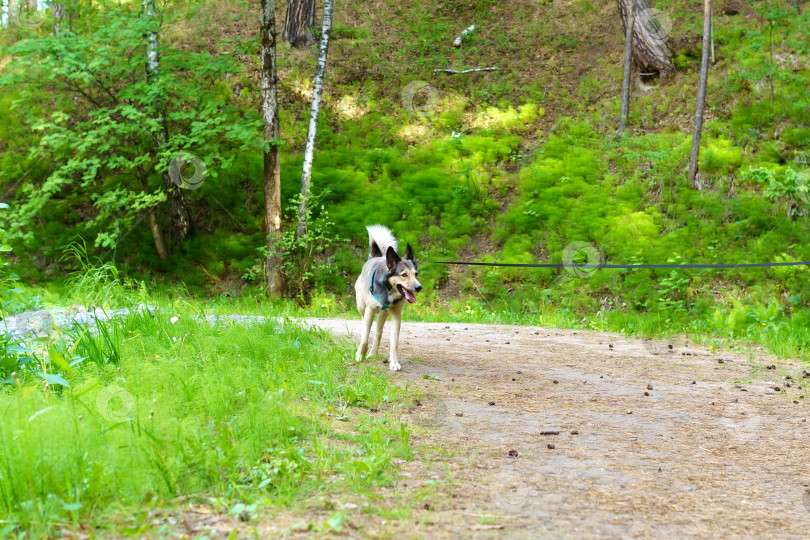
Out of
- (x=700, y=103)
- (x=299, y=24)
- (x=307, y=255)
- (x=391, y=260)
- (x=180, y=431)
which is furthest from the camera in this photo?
(x=299, y=24)

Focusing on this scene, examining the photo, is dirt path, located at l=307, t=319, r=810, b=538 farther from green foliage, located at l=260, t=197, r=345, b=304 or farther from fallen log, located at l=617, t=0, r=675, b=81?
fallen log, located at l=617, t=0, r=675, b=81

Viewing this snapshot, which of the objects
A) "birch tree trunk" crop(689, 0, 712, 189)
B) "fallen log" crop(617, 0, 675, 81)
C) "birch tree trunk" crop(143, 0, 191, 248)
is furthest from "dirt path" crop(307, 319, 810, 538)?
"fallen log" crop(617, 0, 675, 81)

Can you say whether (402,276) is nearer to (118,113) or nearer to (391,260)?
(391,260)

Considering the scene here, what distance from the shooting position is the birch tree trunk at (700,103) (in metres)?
13.8

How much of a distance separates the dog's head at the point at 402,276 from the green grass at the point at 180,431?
846 mm

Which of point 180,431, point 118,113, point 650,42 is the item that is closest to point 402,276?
point 180,431

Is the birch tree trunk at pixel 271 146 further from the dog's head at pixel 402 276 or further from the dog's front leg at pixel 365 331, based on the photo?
the dog's head at pixel 402 276

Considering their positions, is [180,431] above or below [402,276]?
below

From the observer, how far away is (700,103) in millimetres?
13820

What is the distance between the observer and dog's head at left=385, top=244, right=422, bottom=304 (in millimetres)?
6293

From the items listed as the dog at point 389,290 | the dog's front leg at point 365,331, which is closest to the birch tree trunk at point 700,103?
the dog at point 389,290

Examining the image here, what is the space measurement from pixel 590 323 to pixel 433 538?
9329mm

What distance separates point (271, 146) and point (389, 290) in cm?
811

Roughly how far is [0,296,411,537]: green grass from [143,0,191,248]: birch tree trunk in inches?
350
